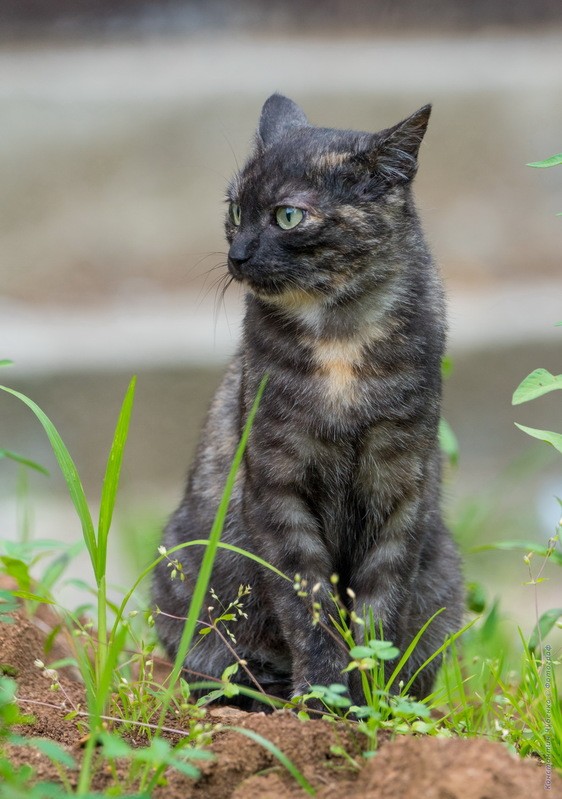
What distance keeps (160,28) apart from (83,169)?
31.0 inches

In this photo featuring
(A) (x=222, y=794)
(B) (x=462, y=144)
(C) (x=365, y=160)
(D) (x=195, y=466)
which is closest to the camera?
(A) (x=222, y=794)

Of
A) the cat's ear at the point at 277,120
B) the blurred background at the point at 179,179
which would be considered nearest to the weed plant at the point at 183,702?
the cat's ear at the point at 277,120

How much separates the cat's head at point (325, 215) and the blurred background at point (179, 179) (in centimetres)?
267

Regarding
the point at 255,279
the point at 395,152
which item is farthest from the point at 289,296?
the point at 395,152

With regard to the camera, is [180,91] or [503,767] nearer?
[503,767]

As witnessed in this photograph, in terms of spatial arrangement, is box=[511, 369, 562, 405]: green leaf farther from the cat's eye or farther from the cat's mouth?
the cat's eye

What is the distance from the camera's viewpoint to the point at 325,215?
2.51 metres

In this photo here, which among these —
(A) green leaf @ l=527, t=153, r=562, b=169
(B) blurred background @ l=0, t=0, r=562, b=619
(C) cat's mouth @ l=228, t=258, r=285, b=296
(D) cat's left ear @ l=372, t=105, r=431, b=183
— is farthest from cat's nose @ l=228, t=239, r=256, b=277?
(B) blurred background @ l=0, t=0, r=562, b=619

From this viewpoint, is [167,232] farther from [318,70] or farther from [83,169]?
[318,70]

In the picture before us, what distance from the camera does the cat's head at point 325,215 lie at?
98.5 inches

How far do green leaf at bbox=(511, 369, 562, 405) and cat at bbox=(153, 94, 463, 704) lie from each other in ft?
1.13

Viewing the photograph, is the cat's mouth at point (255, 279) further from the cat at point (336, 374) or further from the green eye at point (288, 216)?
A: the green eye at point (288, 216)

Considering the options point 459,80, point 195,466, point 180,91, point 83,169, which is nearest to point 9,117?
point 83,169

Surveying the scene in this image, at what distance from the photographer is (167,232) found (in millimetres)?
5445
